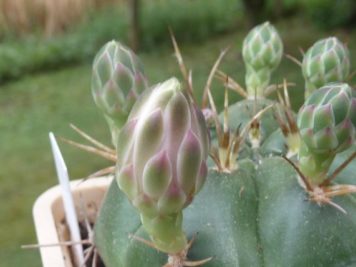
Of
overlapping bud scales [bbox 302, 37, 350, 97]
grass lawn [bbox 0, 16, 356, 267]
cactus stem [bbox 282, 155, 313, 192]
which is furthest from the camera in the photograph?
grass lawn [bbox 0, 16, 356, 267]

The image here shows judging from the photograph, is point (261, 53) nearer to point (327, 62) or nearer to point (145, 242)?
point (327, 62)

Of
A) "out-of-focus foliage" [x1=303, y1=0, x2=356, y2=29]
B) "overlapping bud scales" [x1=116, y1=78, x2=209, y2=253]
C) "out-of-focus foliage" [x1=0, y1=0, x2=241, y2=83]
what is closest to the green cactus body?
"overlapping bud scales" [x1=116, y1=78, x2=209, y2=253]

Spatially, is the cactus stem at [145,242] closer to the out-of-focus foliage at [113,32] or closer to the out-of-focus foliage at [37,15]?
the out-of-focus foliage at [113,32]

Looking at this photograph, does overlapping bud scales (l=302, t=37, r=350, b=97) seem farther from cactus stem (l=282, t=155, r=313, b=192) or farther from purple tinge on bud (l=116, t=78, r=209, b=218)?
purple tinge on bud (l=116, t=78, r=209, b=218)

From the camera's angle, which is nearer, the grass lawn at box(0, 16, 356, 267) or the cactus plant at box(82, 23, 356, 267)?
the cactus plant at box(82, 23, 356, 267)

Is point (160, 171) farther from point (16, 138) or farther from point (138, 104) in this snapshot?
Answer: point (16, 138)

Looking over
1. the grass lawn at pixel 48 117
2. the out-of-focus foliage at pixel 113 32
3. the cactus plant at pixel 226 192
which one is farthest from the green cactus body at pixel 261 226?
the out-of-focus foliage at pixel 113 32
